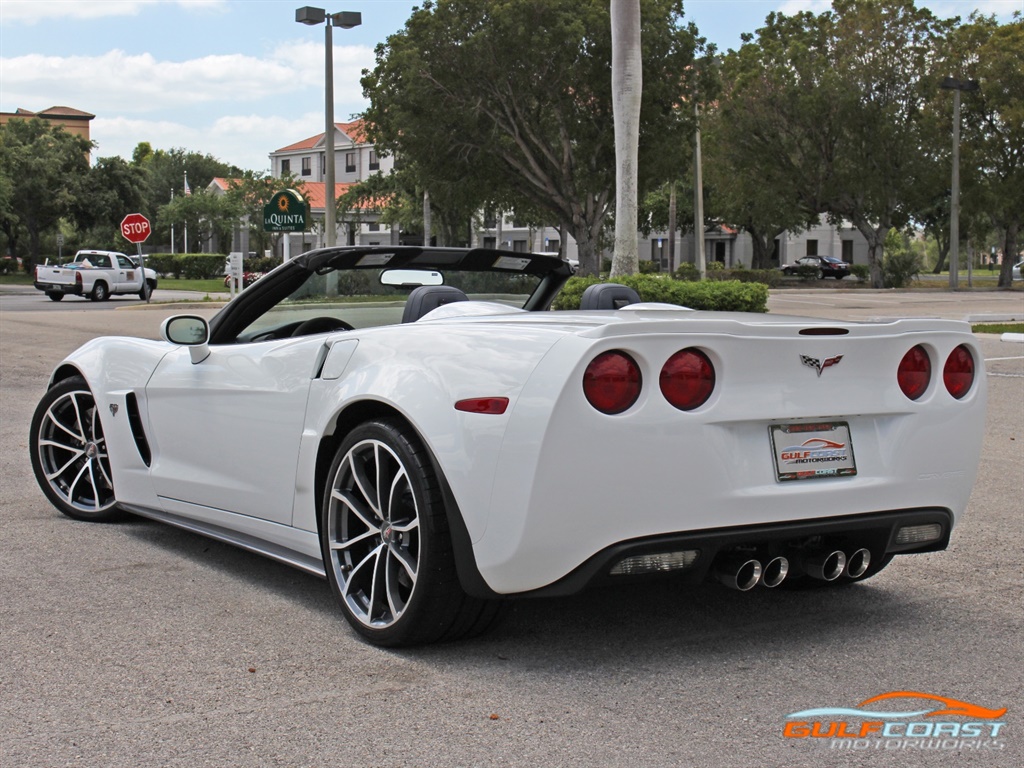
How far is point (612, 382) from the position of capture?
3441 millimetres

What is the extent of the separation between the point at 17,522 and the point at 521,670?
3.28m

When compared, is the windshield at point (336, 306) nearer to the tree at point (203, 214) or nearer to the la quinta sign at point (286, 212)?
the la quinta sign at point (286, 212)

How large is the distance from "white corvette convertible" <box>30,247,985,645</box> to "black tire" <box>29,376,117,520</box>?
1051mm

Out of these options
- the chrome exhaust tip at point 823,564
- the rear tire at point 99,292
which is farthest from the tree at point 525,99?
the chrome exhaust tip at point 823,564

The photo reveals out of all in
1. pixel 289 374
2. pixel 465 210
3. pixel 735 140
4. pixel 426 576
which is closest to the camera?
pixel 426 576

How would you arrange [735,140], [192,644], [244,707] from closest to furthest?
[244,707] < [192,644] < [735,140]

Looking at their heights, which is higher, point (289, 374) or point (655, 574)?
point (289, 374)

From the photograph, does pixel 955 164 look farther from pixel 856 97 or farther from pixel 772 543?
pixel 772 543

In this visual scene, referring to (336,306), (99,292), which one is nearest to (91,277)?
(99,292)

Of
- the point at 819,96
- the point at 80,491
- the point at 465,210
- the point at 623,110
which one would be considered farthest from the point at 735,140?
the point at 80,491

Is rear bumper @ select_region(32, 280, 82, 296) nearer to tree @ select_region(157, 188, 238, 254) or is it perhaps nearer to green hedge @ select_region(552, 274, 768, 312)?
green hedge @ select_region(552, 274, 768, 312)

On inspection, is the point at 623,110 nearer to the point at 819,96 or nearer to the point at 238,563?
the point at 238,563

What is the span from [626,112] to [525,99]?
2202 cm

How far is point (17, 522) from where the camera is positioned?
5875 mm
